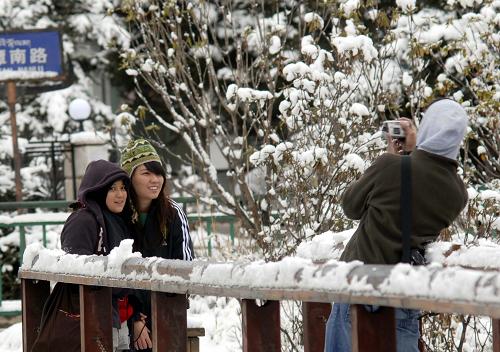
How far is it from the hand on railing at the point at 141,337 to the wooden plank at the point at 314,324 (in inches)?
40.4

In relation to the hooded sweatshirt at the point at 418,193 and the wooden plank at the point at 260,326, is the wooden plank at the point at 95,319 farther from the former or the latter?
the wooden plank at the point at 260,326

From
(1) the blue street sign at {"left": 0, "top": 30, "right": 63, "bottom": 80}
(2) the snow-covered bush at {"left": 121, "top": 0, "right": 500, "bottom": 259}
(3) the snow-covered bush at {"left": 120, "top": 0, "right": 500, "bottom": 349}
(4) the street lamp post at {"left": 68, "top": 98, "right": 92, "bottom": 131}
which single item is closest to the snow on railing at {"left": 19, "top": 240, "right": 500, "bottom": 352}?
(3) the snow-covered bush at {"left": 120, "top": 0, "right": 500, "bottom": 349}

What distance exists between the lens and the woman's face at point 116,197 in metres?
5.14

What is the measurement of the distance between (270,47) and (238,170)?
1.06 metres

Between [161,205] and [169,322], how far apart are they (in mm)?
1448

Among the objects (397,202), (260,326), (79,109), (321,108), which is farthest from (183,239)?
(79,109)

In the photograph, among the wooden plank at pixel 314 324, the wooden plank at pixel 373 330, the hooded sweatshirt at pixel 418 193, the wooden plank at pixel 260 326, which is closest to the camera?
the wooden plank at pixel 373 330

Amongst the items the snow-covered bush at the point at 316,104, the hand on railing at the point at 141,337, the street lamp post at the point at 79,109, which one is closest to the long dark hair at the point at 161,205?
the hand on railing at the point at 141,337

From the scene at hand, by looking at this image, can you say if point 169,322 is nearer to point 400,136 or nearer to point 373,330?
point 373,330

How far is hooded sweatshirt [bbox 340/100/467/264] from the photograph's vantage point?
4.18m

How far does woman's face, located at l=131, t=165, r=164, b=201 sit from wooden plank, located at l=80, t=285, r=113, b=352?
86 cm

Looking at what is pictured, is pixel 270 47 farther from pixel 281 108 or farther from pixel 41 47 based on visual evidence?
pixel 41 47

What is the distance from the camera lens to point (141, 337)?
509cm

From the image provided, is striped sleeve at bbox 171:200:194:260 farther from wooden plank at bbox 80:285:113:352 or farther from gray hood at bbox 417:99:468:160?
gray hood at bbox 417:99:468:160
